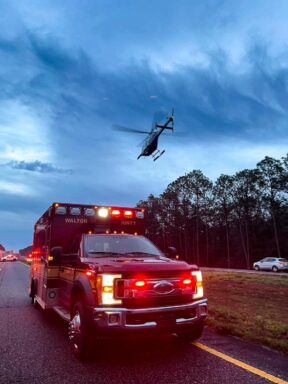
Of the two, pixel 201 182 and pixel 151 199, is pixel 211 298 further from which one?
pixel 151 199

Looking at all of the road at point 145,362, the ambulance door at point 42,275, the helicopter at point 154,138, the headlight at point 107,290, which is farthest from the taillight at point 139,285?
the helicopter at point 154,138

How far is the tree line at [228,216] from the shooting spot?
191 ft

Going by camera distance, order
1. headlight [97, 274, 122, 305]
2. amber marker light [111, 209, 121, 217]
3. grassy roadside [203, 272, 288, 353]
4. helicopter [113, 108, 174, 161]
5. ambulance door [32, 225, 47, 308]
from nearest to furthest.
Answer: headlight [97, 274, 122, 305]
grassy roadside [203, 272, 288, 353]
ambulance door [32, 225, 47, 308]
amber marker light [111, 209, 121, 217]
helicopter [113, 108, 174, 161]

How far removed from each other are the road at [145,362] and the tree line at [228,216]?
49989 millimetres

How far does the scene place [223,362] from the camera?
518 cm

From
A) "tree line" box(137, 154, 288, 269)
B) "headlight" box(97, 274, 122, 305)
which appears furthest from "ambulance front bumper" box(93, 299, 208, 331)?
"tree line" box(137, 154, 288, 269)

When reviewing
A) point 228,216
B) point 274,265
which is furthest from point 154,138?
→ point 228,216

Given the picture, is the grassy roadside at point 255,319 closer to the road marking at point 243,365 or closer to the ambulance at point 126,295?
the road marking at point 243,365

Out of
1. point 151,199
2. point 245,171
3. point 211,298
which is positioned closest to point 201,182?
point 245,171

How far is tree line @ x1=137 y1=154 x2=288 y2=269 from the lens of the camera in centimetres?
5819

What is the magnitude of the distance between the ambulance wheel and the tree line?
167ft

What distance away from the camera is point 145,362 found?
17.2 ft

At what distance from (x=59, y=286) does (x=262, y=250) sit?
2310 inches

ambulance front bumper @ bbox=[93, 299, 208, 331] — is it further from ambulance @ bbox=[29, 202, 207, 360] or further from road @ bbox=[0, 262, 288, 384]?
road @ bbox=[0, 262, 288, 384]
